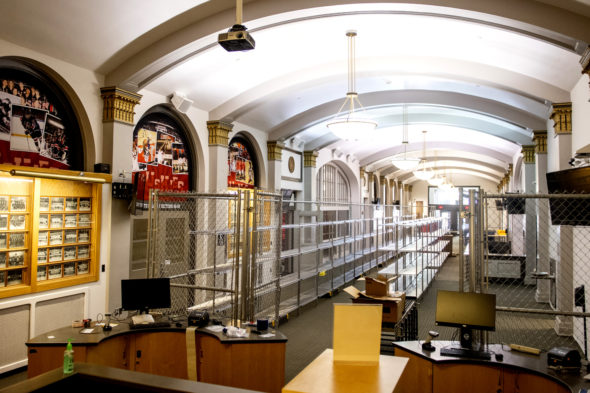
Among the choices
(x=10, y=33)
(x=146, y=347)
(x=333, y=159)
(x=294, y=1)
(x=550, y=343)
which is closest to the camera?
(x=146, y=347)

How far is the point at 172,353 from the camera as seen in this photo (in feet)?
17.3

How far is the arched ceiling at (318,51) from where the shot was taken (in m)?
5.84

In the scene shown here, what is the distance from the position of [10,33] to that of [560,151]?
8810 millimetres

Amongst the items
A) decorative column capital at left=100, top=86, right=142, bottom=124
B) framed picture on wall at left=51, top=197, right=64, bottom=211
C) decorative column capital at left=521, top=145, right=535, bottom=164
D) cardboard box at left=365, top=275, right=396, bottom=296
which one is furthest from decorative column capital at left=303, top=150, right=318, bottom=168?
framed picture on wall at left=51, top=197, right=64, bottom=211

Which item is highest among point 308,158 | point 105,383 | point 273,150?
point 308,158

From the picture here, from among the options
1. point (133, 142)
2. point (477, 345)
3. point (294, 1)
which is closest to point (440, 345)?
point (477, 345)

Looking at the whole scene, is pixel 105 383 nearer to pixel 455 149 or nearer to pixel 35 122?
pixel 35 122

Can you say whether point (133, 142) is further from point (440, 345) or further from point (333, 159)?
point (333, 159)

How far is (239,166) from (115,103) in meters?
4.56

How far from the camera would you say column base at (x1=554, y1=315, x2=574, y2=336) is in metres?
8.07

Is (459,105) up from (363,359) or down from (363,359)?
up

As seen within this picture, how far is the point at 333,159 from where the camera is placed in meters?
16.8

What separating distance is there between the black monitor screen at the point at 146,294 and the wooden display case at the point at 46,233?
166 cm

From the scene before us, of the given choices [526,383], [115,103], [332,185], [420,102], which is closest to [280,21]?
[115,103]
